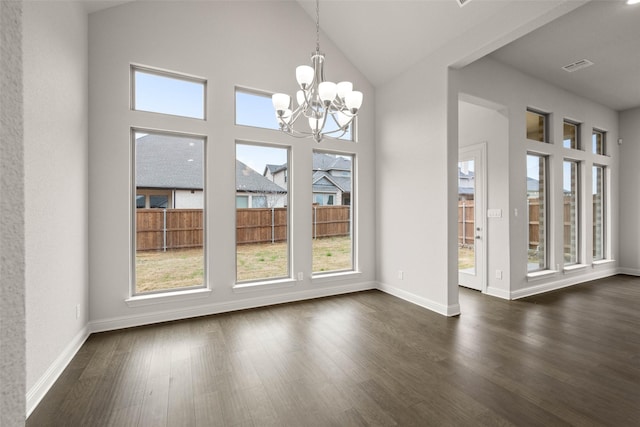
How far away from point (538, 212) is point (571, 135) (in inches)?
71.6

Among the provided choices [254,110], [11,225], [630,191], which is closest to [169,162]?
[254,110]

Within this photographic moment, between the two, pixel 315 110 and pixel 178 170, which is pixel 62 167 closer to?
pixel 178 170

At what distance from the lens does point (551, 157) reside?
495cm

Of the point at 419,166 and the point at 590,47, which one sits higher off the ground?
the point at 590,47

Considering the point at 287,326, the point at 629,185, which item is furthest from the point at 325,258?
the point at 629,185

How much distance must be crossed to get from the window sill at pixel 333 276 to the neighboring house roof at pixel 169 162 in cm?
199

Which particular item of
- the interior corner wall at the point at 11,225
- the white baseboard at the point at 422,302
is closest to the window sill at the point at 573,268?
the white baseboard at the point at 422,302

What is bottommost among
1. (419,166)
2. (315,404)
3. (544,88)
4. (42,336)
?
(315,404)

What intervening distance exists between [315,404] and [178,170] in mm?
2895

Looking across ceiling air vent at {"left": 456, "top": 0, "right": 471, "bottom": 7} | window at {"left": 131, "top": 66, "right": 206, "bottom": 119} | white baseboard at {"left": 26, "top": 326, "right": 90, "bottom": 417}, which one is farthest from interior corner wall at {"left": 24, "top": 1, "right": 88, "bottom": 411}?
ceiling air vent at {"left": 456, "top": 0, "right": 471, "bottom": 7}

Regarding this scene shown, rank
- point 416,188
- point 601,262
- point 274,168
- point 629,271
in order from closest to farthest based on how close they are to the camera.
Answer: point 416,188
point 274,168
point 601,262
point 629,271

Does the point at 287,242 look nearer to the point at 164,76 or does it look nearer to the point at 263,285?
the point at 263,285

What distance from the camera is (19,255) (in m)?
0.41

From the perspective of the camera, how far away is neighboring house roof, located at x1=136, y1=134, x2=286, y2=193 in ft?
11.3
